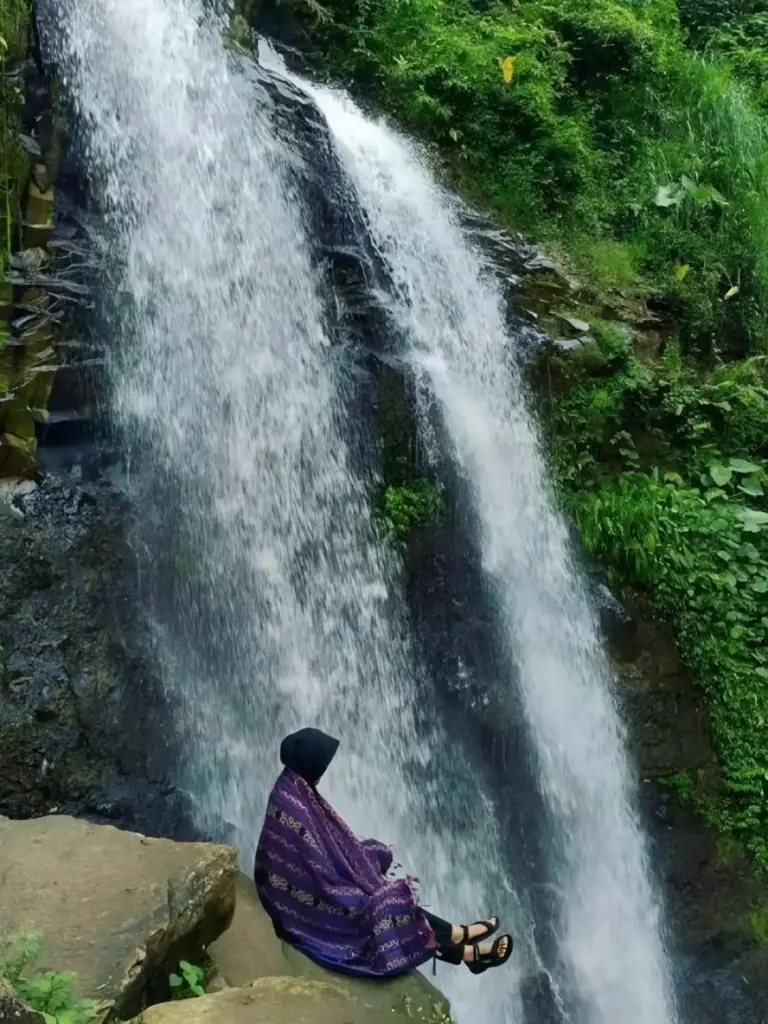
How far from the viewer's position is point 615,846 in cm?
626

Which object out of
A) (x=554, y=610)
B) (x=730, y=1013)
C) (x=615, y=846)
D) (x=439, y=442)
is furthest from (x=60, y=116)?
(x=730, y=1013)

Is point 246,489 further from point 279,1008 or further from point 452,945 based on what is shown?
point 279,1008

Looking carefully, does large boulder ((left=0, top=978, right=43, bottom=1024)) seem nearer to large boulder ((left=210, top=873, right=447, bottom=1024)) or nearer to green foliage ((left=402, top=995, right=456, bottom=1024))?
large boulder ((left=210, top=873, right=447, bottom=1024))

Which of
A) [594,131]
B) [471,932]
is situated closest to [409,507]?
[471,932]

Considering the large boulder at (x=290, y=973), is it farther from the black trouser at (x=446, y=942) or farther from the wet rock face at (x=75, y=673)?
the wet rock face at (x=75, y=673)

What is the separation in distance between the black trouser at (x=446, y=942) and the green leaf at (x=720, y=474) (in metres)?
5.28

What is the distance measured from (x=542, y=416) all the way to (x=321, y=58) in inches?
206

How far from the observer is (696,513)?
742 cm

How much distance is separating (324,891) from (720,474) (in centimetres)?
570

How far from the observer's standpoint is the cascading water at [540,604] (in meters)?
6.01

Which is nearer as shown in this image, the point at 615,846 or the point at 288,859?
the point at 288,859

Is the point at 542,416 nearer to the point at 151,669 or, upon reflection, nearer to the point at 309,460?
the point at 309,460

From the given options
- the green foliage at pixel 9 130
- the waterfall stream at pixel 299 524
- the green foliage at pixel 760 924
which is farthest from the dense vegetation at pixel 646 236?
the green foliage at pixel 9 130

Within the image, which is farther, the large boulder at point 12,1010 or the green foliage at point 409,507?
the green foliage at point 409,507
